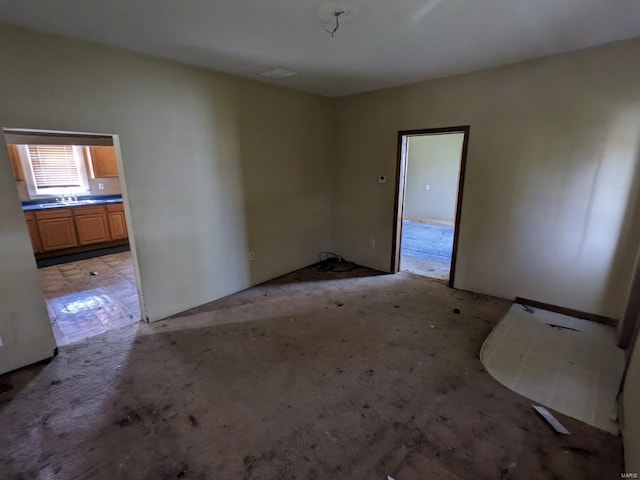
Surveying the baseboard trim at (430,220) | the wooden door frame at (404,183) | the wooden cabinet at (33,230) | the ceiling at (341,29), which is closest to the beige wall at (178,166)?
the ceiling at (341,29)

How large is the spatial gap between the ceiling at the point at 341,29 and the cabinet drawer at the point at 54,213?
3779 mm

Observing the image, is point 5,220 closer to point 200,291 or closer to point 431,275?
point 200,291

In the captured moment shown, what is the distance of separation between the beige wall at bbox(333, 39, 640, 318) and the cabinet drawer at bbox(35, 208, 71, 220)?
533 cm

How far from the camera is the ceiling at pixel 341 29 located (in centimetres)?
203

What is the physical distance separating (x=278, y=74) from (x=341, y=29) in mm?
1363

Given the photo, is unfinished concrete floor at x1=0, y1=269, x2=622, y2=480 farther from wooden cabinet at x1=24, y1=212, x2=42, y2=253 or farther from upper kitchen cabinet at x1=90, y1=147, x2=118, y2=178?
upper kitchen cabinet at x1=90, y1=147, x2=118, y2=178

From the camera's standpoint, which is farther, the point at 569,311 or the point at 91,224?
the point at 91,224

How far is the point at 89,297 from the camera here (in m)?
3.95

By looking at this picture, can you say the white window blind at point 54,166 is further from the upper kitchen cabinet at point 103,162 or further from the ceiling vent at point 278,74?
the ceiling vent at point 278,74

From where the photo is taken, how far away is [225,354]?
274cm

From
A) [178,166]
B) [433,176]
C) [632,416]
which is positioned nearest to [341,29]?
[178,166]

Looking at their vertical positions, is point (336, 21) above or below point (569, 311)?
above

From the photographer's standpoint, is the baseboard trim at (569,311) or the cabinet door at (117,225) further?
the cabinet door at (117,225)

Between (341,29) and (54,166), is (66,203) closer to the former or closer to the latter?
(54,166)
